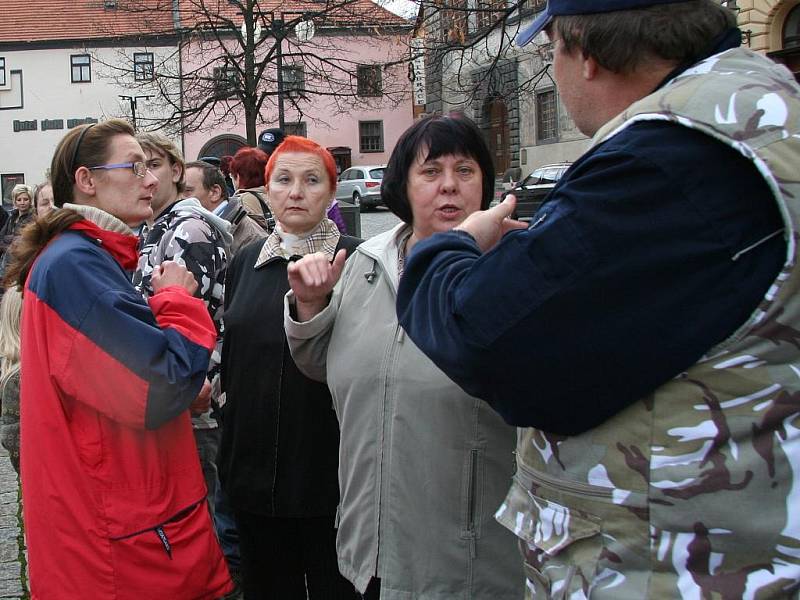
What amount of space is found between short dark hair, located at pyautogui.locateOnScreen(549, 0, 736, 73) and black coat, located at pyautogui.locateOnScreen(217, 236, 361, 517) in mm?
1871

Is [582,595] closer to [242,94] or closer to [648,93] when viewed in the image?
[648,93]

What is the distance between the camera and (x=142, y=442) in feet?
8.05

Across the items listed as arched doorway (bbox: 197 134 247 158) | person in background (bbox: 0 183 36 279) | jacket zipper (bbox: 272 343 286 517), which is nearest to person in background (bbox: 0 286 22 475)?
jacket zipper (bbox: 272 343 286 517)

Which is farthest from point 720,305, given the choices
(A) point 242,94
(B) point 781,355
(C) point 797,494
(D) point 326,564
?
(A) point 242,94

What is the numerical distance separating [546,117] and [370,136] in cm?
1383

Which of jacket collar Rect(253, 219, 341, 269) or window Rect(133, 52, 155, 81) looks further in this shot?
window Rect(133, 52, 155, 81)

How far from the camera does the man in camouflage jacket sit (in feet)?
12.6

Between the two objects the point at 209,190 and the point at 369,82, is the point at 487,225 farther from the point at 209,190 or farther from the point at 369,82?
the point at 369,82

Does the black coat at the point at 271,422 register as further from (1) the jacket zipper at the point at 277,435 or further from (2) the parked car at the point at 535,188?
(2) the parked car at the point at 535,188

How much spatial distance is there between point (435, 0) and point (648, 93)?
7.59m

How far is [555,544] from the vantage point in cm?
145

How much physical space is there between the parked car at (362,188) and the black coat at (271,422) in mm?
26046

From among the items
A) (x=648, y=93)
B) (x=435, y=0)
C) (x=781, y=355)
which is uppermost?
(x=435, y=0)

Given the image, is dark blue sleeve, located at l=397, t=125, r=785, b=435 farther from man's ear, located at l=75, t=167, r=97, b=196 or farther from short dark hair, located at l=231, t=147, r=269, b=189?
short dark hair, located at l=231, t=147, r=269, b=189
